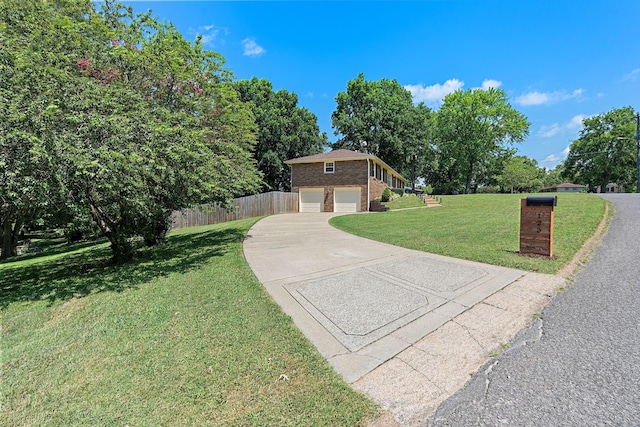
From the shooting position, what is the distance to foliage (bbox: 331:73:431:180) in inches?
1267

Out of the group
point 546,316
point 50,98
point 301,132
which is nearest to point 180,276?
point 50,98

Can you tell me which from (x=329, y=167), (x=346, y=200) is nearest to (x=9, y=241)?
(x=329, y=167)

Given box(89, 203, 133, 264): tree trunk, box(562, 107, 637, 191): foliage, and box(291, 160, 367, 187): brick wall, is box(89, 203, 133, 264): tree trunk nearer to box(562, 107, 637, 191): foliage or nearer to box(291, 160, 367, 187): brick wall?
box(291, 160, 367, 187): brick wall

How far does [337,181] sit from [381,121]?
15.2 metres

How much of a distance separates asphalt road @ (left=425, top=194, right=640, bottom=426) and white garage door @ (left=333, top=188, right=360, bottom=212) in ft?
56.4

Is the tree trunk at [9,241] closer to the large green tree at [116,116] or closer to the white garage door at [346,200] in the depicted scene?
the large green tree at [116,116]

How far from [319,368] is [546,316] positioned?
2.79 meters

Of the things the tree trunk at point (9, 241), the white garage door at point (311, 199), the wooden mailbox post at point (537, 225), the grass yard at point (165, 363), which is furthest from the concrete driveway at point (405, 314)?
the tree trunk at point (9, 241)

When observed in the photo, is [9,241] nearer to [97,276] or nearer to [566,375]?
[97,276]

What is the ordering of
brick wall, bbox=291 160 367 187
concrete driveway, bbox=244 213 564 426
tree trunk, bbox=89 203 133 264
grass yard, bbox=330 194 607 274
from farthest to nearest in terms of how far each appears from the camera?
brick wall, bbox=291 160 367 187
tree trunk, bbox=89 203 133 264
grass yard, bbox=330 194 607 274
concrete driveway, bbox=244 213 564 426

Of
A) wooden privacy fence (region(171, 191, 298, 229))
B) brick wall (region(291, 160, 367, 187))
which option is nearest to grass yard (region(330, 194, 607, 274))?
brick wall (region(291, 160, 367, 187))

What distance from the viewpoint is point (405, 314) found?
3381 millimetres

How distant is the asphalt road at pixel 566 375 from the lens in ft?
6.05

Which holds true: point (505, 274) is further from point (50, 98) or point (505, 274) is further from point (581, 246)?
point (50, 98)
